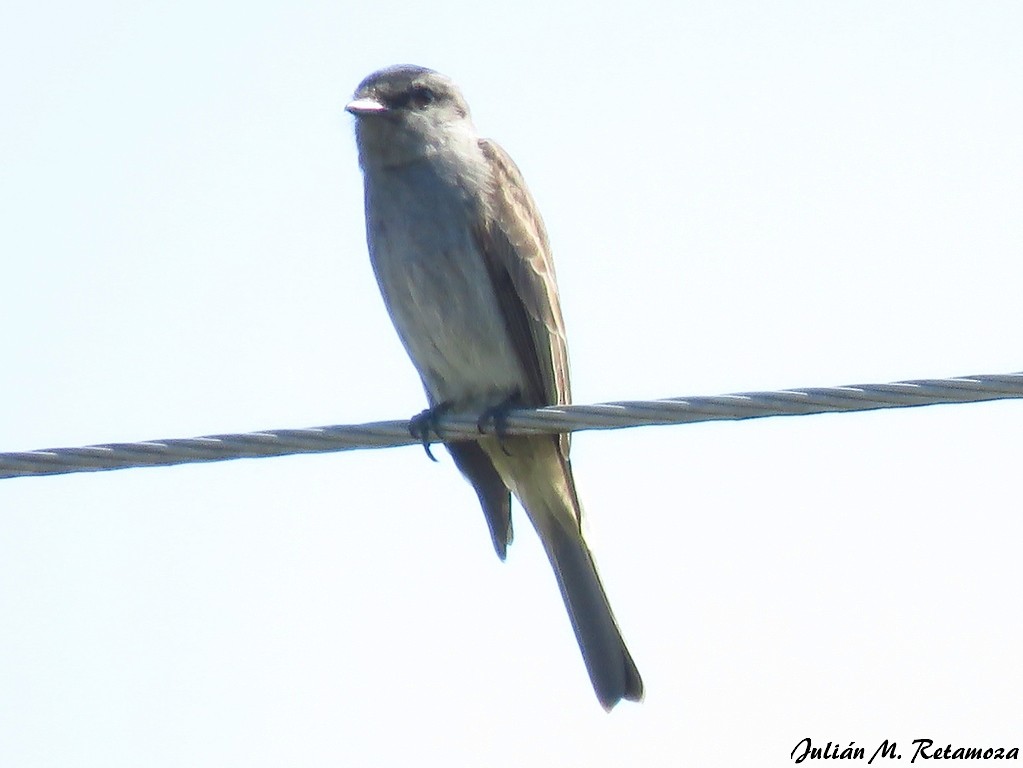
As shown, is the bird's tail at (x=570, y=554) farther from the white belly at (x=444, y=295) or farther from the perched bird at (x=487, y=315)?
the white belly at (x=444, y=295)

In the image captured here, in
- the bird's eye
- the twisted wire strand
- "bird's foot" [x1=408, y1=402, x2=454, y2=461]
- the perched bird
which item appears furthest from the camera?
the bird's eye

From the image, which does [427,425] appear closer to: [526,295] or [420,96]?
[526,295]

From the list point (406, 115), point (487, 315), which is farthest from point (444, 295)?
point (406, 115)

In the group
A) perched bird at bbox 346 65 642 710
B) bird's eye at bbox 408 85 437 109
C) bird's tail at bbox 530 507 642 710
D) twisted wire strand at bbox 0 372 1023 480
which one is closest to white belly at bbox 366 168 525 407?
perched bird at bbox 346 65 642 710

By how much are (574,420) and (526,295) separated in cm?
199

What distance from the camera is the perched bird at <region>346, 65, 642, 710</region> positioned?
278 inches

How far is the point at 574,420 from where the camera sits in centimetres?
523

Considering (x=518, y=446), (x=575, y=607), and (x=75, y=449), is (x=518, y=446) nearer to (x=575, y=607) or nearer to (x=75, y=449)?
(x=575, y=607)

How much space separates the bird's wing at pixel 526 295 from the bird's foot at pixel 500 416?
→ 0.06 meters

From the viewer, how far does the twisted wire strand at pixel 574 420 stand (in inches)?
181

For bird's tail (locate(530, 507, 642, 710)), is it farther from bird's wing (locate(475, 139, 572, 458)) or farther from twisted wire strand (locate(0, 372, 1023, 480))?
twisted wire strand (locate(0, 372, 1023, 480))

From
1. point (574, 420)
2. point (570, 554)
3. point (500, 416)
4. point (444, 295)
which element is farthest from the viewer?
point (570, 554)

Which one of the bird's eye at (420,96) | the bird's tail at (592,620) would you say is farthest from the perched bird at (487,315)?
the bird's eye at (420,96)

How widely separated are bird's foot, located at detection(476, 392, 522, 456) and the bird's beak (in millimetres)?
1498
